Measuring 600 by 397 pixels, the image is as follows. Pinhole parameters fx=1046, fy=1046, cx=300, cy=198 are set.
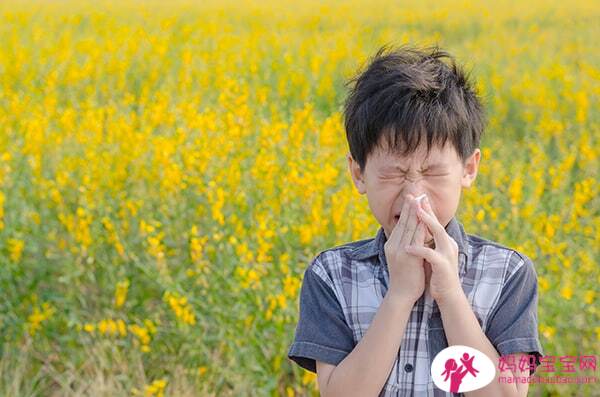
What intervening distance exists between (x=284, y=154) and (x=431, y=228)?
2.25m

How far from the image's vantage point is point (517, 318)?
1.49m

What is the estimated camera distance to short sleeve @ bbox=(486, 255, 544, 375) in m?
1.46

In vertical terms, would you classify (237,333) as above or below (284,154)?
below

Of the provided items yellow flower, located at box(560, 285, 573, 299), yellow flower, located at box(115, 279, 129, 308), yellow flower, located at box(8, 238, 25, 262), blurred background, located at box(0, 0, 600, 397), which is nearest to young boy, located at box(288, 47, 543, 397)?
blurred background, located at box(0, 0, 600, 397)

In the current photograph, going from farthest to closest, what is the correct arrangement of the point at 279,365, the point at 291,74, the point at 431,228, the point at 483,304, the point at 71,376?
the point at 291,74 → the point at 71,376 → the point at 279,365 → the point at 483,304 → the point at 431,228

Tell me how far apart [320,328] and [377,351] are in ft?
0.44

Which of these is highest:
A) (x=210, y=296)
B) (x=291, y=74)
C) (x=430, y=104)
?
(x=291, y=74)

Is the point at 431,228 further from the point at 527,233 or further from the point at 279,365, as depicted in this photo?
the point at 527,233

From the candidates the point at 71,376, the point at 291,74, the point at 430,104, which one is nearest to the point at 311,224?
the point at 71,376

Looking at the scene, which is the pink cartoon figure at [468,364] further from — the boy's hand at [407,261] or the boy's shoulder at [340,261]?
the boy's shoulder at [340,261]

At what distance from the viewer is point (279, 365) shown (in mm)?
3090

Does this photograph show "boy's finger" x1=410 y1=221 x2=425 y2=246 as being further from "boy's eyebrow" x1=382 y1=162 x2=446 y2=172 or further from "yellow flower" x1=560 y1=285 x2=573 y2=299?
"yellow flower" x1=560 y1=285 x2=573 y2=299

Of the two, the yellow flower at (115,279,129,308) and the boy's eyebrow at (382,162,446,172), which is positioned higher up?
the boy's eyebrow at (382,162,446,172)

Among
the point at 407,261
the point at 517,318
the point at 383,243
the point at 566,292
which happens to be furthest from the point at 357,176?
the point at 566,292
